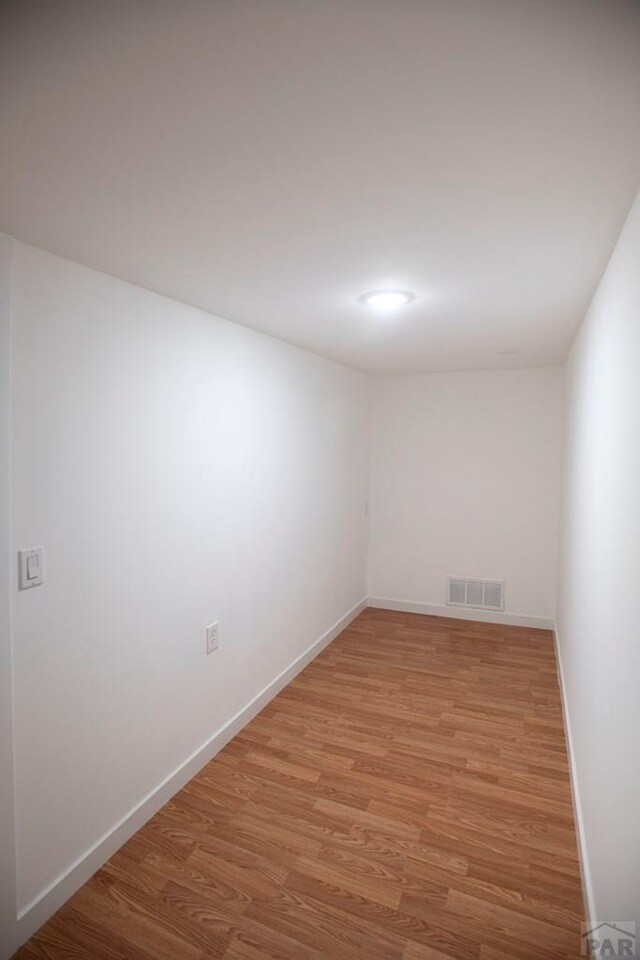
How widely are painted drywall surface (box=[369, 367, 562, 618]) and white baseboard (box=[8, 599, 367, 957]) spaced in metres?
1.97

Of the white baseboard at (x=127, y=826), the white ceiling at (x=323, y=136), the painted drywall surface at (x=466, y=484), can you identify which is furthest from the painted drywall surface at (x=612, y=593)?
the painted drywall surface at (x=466, y=484)

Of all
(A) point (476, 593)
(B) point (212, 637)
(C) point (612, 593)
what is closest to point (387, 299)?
(C) point (612, 593)

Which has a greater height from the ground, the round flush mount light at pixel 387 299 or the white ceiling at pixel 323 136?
the round flush mount light at pixel 387 299

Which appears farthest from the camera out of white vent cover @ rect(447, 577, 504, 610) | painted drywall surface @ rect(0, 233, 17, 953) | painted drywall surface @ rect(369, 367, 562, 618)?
white vent cover @ rect(447, 577, 504, 610)

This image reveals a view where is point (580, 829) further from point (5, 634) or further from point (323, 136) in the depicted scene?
point (323, 136)

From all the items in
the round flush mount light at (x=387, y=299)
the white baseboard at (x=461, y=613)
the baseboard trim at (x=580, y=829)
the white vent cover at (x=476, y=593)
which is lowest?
the baseboard trim at (x=580, y=829)

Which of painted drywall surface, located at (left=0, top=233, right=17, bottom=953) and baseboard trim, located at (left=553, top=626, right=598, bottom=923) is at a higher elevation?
painted drywall surface, located at (left=0, top=233, right=17, bottom=953)

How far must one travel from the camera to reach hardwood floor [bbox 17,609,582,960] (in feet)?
5.44

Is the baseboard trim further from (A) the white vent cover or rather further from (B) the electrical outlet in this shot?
(B) the electrical outlet

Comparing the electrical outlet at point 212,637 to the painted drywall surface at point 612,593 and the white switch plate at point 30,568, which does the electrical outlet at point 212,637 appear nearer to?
the white switch plate at point 30,568

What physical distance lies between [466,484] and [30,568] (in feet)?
12.5

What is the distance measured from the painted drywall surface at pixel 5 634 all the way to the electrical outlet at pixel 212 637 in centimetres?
108

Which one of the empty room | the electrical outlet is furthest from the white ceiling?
the electrical outlet

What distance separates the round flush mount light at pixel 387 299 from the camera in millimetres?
2146
